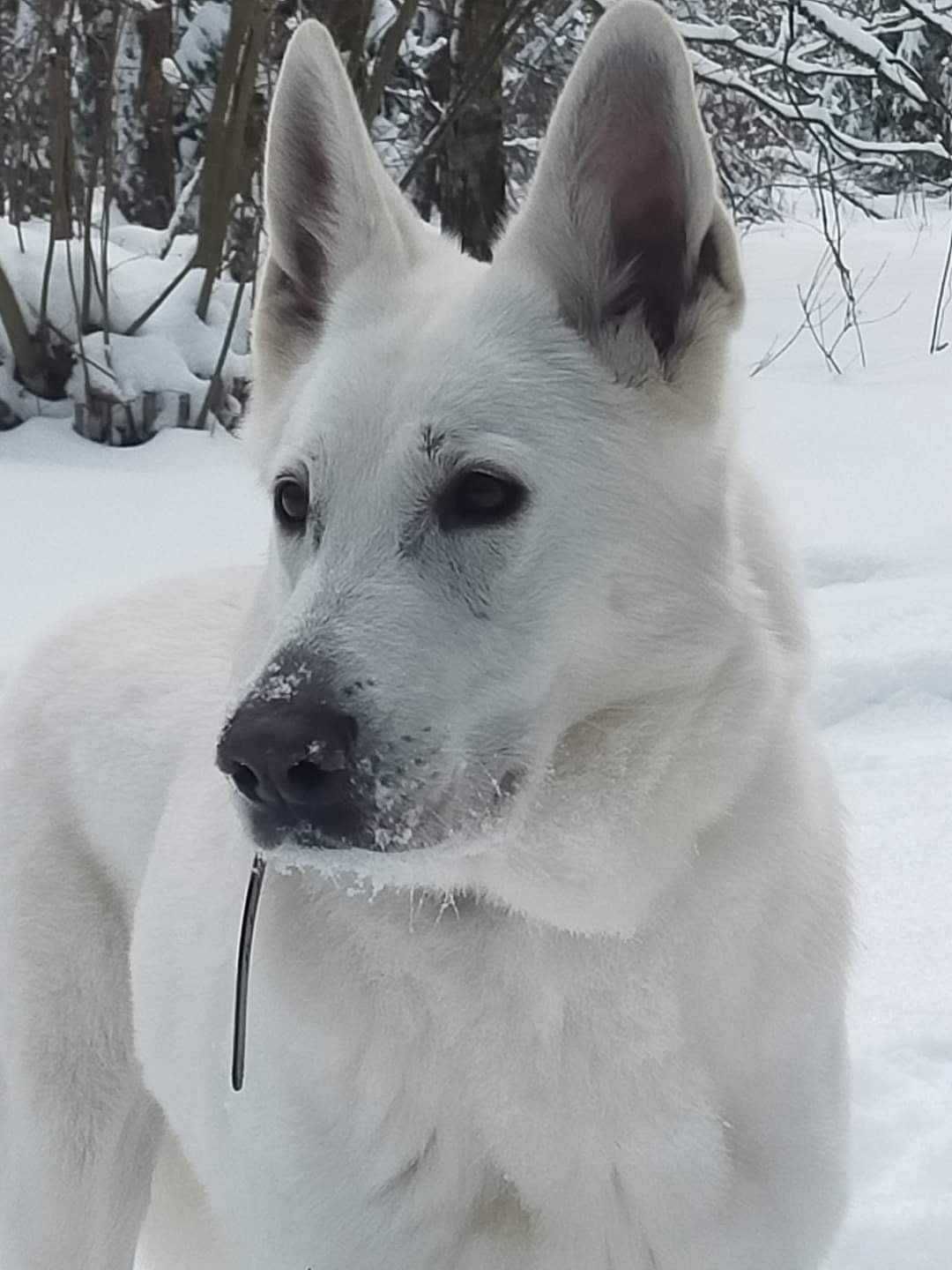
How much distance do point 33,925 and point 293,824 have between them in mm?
954

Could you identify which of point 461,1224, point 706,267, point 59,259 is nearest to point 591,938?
point 461,1224

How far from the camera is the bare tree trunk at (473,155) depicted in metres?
8.89

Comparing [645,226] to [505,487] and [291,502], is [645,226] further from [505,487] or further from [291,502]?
[291,502]

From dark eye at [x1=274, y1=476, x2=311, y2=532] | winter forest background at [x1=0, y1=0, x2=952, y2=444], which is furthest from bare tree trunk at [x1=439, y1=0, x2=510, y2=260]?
dark eye at [x1=274, y1=476, x2=311, y2=532]

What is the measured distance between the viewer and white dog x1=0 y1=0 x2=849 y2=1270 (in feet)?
5.66

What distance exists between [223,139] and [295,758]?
6614 millimetres

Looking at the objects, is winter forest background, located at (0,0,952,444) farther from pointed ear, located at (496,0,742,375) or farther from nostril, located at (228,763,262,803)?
nostril, located at (228,763,262,803)

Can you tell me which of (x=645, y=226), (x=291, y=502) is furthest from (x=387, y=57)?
(x=291, y=502)

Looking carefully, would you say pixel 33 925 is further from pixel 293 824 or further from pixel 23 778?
pixel 293 824

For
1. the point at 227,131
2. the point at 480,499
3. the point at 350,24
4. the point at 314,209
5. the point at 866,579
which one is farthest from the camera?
the point at 350,24

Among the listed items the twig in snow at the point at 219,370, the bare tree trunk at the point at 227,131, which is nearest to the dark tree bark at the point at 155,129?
the bare tree trunk at the point at 227,131

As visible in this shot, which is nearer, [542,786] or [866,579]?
[542,786]

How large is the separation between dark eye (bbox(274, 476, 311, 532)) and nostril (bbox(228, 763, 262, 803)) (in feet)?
1.22

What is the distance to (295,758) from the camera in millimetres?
1545
